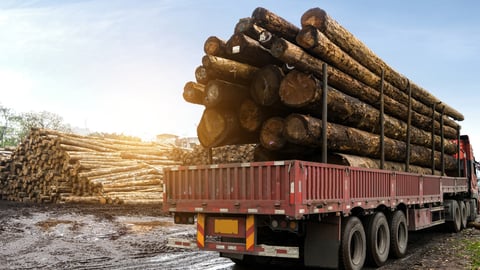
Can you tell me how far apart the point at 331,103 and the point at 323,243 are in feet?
9.25

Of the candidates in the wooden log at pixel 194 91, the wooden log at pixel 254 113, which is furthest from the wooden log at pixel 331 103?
the wooden log at pixel 194 91

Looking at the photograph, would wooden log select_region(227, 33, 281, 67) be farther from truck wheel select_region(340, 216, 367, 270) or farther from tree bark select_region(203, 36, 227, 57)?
truck wheel select_region(340, 216, 367, 270)

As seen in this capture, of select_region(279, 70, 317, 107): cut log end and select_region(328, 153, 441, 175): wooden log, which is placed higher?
select_region(279, 70, 317, 107): cut log end

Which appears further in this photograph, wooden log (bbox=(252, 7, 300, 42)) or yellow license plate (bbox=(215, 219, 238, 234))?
wooden log (bbox=(252, 7, 300, 42))

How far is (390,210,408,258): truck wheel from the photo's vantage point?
9.98 metres

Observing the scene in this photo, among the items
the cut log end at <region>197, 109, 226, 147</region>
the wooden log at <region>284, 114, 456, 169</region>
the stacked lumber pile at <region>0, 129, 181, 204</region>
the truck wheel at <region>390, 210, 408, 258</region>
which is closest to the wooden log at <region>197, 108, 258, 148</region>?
the cut log end at <region>197, 109, 226, 147</region>

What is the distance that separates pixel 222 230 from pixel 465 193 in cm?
1263

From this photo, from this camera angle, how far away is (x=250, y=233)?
7.45m

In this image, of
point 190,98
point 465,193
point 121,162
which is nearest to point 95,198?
point 121,162

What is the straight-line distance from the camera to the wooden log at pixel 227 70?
902 centimetres

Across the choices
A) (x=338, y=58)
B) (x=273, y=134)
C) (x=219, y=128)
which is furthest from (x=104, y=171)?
(x=338, y=58)

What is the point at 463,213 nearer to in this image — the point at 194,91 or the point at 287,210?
the point at 194,91

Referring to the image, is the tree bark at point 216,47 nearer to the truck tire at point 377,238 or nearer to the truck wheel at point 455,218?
the truck tire at point 377,238

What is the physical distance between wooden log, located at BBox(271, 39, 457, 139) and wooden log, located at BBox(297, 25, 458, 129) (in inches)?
5.8
